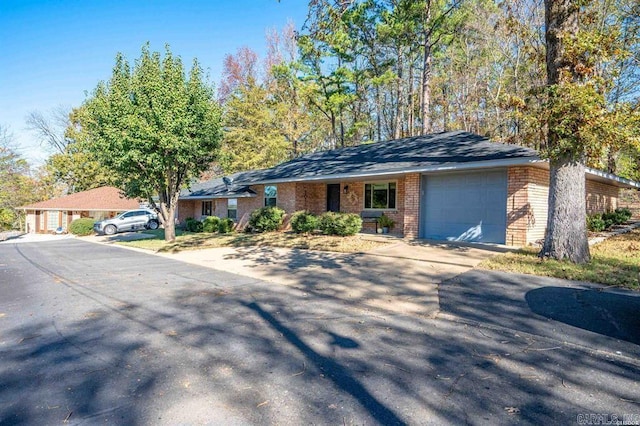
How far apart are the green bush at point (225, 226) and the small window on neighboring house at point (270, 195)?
2.58 m

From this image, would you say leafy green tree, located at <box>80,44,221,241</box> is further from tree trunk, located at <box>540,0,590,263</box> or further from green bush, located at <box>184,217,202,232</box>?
tree trunk, located at <box>540,0,590,263</box>

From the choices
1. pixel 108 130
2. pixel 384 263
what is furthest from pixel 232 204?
pixel 384 263

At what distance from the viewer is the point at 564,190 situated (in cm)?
848

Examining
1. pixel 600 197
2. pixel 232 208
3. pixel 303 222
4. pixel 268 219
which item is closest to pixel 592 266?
pixel 303 222

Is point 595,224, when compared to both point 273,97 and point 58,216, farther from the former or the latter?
point 58,216

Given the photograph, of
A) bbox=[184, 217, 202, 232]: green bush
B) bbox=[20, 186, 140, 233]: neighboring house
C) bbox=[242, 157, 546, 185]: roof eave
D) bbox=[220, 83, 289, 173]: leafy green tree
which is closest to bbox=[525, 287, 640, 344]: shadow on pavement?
bbox=[242, 157, 546, 185]: roof eave

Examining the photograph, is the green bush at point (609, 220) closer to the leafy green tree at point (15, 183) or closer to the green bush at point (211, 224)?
the green bush at point (211, 224)

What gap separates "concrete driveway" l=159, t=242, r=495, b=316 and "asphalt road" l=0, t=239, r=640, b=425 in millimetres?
447

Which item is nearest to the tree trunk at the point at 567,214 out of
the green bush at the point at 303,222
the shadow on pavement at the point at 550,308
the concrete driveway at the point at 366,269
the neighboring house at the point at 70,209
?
the concrete driveway at the point at 366,269

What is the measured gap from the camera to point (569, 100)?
7.86m

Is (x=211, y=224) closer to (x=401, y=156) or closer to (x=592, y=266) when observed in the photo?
(x=401, y=156)

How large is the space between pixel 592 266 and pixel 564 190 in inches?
74.8

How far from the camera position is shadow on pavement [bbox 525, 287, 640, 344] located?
14.5 ft

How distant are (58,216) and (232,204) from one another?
21730mm
